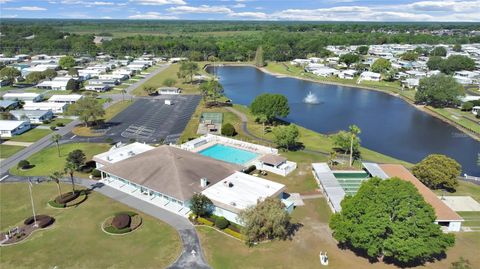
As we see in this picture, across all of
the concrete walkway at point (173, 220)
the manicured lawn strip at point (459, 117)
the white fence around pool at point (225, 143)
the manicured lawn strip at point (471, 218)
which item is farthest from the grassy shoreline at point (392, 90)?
the concrete walkway at point (173, 220)

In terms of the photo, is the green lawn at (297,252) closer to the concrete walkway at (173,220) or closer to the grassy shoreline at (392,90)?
the concrete walkway at (173,220)

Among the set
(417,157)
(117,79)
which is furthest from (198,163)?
(117,79)

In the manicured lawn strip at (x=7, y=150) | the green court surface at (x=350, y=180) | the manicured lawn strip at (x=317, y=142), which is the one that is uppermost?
the green court surface at (x=350, y=180)

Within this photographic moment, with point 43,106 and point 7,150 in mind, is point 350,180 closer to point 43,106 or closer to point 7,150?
point 7,150

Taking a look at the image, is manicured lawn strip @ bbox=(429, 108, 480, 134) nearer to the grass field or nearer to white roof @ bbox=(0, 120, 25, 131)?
the grass field

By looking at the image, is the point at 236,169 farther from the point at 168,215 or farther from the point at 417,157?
the point at 417,157

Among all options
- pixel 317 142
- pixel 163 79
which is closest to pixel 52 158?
pixel 317 142

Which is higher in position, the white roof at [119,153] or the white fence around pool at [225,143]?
the white roof at [119,153]
